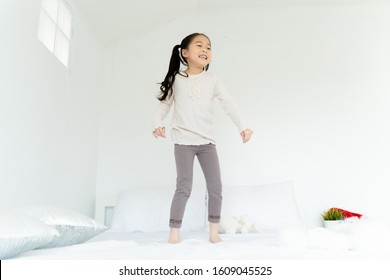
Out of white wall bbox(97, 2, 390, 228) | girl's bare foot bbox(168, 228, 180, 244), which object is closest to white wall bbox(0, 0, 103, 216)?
white wall bbox(97, 2, 390, 228)

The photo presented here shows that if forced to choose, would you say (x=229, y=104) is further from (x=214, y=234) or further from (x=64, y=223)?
(x=64, y=223)

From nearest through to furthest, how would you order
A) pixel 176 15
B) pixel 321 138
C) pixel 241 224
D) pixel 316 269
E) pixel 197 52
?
pixel 316 269
pixel 197 52
pixel 241 224
pixel 321 138
pixel 176 15

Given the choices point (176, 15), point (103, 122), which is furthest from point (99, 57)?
point (176, 15)

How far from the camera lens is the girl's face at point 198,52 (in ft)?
6.09

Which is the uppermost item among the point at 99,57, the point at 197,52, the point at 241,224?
the point at 99,57

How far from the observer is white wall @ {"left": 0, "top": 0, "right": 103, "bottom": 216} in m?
1.71

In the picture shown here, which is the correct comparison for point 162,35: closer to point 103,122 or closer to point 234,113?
point 103,122

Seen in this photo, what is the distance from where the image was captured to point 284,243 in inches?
53.6

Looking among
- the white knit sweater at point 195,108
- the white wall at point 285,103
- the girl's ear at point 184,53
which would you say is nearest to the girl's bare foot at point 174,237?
the white knit sweater at point 195,108

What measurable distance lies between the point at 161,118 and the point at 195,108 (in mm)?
187

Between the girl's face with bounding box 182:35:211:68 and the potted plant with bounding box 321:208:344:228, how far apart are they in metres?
Answer: 1.43

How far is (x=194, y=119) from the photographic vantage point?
5.97ft

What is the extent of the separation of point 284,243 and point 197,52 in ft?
3.32

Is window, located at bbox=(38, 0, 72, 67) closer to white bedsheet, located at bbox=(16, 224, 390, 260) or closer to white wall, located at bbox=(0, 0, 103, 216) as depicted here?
white wall, located at bbox=(0, 0, 103, 216)
